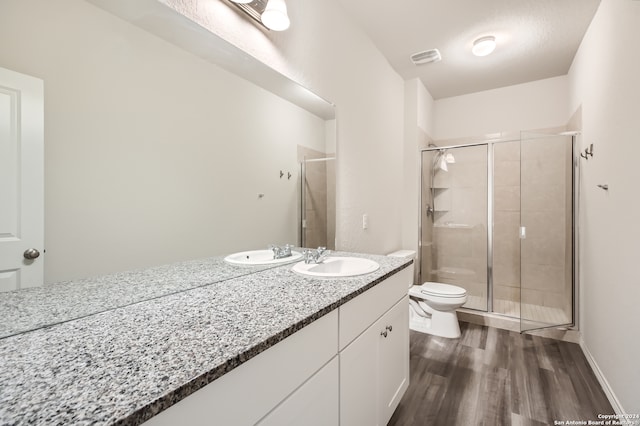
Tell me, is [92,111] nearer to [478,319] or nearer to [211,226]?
[211,226]

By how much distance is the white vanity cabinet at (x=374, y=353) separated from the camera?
1.08m

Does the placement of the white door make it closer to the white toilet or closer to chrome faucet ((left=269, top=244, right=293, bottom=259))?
chrome faucet ((left=269, top=244, right=293, bottom=259))

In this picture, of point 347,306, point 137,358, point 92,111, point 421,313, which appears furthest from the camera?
point 421,313

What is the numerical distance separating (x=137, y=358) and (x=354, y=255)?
1399mm

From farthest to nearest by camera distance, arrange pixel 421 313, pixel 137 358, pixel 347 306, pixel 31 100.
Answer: pixel 421 313, pixel 347 306, pixel 31 100, pixel 137 358

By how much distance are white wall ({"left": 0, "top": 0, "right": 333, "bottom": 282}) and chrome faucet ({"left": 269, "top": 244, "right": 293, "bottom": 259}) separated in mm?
168

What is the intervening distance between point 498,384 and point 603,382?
0.62 metres

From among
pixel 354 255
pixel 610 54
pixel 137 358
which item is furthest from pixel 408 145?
pixel 137 358

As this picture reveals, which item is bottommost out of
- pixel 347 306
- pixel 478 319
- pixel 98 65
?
pixel 478 319

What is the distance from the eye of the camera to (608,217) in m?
1.81

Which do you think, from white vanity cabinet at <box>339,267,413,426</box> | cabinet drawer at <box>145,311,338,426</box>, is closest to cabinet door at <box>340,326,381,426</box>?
white vanity cabinet at <box>339,267,413,426</box>

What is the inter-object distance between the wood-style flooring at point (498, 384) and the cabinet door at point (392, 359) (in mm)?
194

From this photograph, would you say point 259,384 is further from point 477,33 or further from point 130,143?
point 477,33

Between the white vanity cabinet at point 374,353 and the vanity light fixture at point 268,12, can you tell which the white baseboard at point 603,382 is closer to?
the white vanity cabinet at point 374,353
